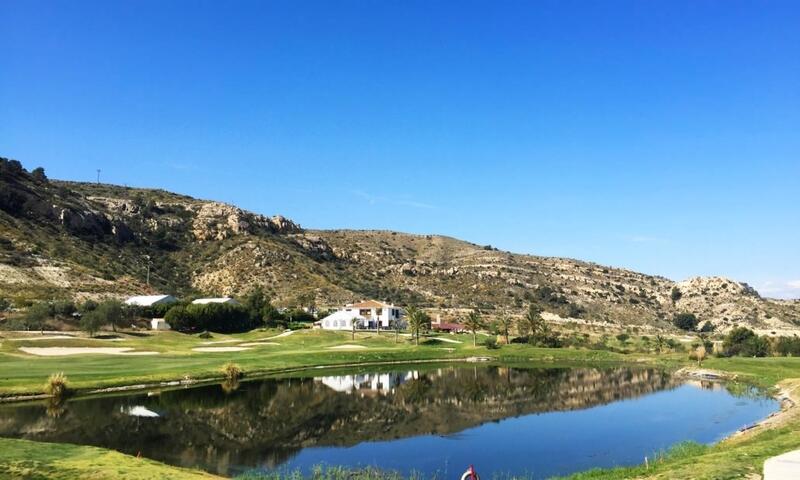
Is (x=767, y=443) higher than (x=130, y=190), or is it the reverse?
(x=130, y=190)

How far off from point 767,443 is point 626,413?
61.7 feet

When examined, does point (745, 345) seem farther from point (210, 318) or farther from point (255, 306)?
point (210, 318)

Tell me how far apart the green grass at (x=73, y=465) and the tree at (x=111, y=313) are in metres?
57.8

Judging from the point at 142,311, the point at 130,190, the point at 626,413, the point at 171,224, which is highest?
the point at 130,190

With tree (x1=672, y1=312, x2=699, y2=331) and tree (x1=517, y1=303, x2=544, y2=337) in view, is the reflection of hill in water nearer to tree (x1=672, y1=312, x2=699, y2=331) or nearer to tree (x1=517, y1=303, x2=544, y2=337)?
tree (x1=517, y1=303, x2=544, y2=337)

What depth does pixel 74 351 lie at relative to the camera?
60.9m


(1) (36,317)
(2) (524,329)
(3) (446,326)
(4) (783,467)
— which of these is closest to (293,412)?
(4) (783,467)

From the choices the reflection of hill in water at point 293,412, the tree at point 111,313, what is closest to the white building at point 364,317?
the tree at point 111,313

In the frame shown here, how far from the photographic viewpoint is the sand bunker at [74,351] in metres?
58.1

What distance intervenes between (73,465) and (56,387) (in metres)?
22.1

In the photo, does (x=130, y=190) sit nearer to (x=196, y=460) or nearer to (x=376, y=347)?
(x=376, y=347)

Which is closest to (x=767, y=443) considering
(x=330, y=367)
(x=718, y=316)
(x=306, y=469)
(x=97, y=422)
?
(x=306, y=469)

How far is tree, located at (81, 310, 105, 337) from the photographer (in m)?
74.8

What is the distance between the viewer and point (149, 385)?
45781 millimetres
